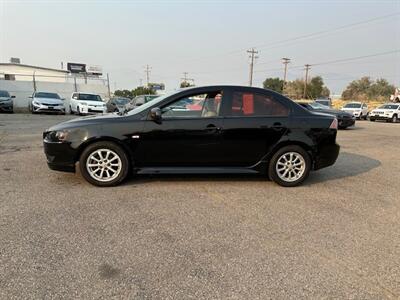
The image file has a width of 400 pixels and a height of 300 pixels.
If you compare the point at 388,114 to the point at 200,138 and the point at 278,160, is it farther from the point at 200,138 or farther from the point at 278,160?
the point at 200,138

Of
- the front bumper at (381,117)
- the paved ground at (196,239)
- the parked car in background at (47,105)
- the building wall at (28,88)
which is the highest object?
the building wall at (28,88)

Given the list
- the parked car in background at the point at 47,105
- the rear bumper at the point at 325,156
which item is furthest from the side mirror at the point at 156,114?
the parked car in background at the point at 47,105

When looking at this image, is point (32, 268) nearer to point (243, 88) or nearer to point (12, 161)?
point (243, 88)

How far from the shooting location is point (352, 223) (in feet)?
13.7

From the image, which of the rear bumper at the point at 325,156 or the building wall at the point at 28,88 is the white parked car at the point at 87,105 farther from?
the rear bumper at the point at 325,156

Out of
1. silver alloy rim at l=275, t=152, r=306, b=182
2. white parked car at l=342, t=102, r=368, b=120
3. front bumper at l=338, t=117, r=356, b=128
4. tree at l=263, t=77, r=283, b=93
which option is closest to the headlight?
silver alloy rim at l=275, t=152, r=306, b=182

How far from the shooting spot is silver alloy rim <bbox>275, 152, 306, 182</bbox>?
18.4 ft

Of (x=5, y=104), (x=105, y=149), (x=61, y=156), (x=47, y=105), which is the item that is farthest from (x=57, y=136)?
(x=5, y=104)

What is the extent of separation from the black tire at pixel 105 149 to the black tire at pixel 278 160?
229cm

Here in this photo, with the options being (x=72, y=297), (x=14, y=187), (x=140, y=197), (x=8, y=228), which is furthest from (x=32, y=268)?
(x=14, y=187)

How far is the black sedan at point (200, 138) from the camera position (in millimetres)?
5207

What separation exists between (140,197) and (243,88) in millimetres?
2360

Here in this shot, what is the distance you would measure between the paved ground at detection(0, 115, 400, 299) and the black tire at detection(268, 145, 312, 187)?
0.16 metres

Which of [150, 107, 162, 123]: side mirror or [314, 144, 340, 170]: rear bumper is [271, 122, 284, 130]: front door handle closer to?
[314, 144, 340, 170]: rear bumper
